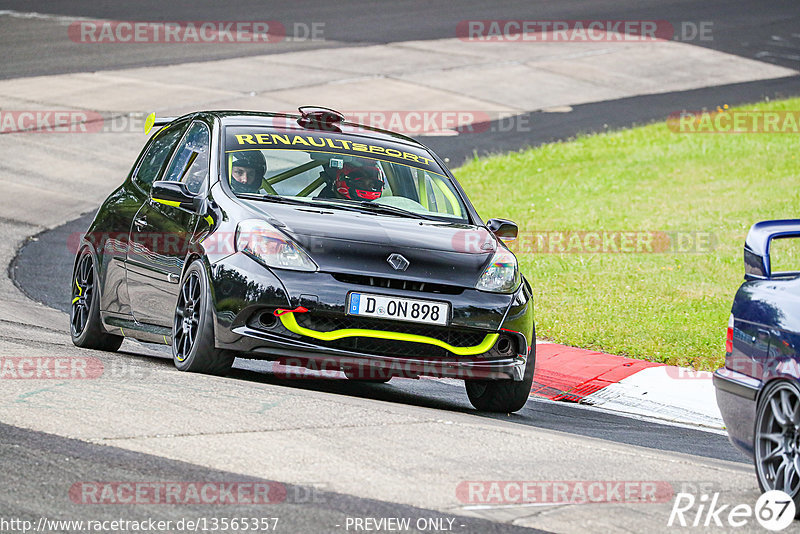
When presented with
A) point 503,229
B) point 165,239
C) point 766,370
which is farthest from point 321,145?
point 766,370

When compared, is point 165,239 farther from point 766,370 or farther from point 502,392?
point 766,370

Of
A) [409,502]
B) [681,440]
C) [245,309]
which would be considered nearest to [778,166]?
[681,440]

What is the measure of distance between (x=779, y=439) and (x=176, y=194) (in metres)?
4.15

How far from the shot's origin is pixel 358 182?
27.9ft

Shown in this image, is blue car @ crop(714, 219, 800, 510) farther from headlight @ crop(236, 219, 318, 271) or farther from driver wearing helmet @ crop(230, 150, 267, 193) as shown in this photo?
driver wearing helmet @ crop(230, 150, 267, 193)

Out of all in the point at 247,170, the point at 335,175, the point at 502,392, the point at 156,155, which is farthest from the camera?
the point at 156,155

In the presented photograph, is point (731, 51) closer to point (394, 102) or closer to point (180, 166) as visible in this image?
point (394, 102)

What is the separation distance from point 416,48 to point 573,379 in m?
20.2

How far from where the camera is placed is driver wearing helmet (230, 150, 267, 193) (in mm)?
8156

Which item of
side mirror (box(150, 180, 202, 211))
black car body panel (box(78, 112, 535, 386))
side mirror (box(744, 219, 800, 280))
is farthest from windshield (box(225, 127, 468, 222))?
side mirror (box(744, 219, 800, 280))

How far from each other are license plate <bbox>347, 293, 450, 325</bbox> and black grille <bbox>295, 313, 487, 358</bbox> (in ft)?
0.13

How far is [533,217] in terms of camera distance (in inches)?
675

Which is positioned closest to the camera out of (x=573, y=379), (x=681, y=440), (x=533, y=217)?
(x=681, y=440)

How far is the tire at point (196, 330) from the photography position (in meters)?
7.49
